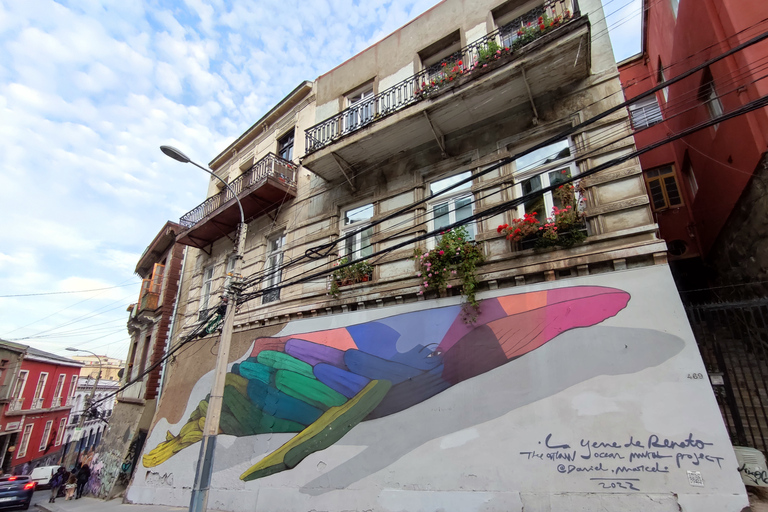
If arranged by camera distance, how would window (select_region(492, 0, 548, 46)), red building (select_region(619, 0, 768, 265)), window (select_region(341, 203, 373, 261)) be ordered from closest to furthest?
red building (select_region(619, 0, 768, 265)) → window (select_region(492, 0, 548, 46)) → window (select_region(341, 203, 373, 261))

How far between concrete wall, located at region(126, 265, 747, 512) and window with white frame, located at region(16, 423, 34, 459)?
3498 cm

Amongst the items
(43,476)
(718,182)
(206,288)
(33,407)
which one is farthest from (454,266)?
(33,407)

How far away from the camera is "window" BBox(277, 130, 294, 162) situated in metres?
15.1

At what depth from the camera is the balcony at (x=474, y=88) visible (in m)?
7.82

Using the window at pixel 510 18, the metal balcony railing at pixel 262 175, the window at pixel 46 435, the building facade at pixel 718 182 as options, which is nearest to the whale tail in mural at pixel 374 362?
the building facade at pixel 718 182

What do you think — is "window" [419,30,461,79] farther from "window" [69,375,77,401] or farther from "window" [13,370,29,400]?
"window" [69,375,77,401]

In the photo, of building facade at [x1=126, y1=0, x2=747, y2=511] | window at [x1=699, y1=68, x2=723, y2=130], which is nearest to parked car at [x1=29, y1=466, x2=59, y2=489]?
building facade at [x1=126, y1=0, x2=747, y2=511]

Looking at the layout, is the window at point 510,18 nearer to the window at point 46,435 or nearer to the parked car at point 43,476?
the parked car at point 43,476

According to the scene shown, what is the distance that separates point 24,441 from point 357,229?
3866 cm

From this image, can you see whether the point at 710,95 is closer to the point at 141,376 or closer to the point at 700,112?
the point at 700,112

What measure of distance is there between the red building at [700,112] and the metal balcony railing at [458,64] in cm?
246

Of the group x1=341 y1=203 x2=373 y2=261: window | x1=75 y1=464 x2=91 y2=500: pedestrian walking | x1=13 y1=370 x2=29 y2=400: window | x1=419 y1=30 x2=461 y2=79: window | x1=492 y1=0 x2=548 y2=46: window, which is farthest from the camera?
x1=13 y1=370 x2=29 y2=400: window

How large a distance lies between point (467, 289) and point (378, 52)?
29.9 ft

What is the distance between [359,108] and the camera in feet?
36.9
